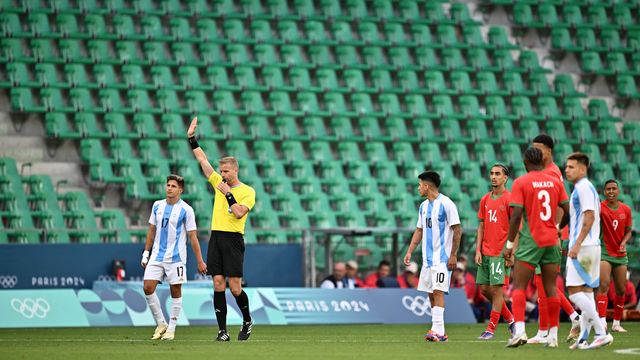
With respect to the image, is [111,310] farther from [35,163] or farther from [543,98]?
[543,98]

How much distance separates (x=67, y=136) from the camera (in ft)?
89.2

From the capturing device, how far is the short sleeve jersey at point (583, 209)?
12.5 metres

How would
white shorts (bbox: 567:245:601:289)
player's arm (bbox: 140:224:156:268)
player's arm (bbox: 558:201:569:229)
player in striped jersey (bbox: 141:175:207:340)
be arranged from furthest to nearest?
player in striped jersey (bbox: 141:175:207:340), player's arm (bbox: 140:224:156:268), player's arm (bbox: 558:201:569:229), white shorts (bbox: 567:245:601:289)

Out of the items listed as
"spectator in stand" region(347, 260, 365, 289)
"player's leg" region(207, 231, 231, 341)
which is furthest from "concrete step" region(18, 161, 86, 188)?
"player's leg" region(207, 231, 231, 341)

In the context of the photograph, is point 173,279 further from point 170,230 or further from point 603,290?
point 603,290

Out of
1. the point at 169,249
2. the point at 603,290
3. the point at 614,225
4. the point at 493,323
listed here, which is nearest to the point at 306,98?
the point at 614,225

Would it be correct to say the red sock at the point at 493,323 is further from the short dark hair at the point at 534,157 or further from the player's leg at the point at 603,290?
the short dark hair at the point at 534,157

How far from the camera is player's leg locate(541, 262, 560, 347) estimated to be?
12.8m

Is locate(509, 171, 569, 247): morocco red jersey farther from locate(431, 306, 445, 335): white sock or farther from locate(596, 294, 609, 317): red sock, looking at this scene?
locate(596, 294, 609, 317): red sock

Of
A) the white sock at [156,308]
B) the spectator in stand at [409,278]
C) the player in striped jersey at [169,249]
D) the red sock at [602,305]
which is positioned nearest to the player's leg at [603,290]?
the red sock at [602,305]

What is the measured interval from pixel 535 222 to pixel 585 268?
72 cm

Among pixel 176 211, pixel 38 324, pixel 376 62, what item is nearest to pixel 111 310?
pixel 38 324

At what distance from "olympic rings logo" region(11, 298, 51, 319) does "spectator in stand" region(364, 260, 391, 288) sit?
684 cm

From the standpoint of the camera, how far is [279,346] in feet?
44.8
